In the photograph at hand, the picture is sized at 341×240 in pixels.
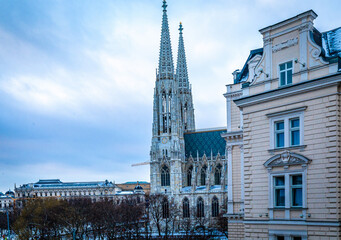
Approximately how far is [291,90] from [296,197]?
5458 mm

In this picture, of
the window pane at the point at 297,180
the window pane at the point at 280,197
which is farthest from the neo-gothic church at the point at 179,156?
the window pane at the point at 297,180

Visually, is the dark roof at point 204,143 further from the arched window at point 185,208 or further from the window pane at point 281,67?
the window pane at point 281,67

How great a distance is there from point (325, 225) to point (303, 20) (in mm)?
10325

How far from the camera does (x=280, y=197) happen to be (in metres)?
20.8

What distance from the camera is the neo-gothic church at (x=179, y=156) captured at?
96.9 m

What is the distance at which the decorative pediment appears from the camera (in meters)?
19.6

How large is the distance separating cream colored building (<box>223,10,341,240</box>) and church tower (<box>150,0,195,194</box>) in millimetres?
77191

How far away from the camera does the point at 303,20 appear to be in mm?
20688

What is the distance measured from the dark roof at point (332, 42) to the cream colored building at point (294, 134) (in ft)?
0.17

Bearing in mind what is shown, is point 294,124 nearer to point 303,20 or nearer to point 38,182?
→ point 303,20

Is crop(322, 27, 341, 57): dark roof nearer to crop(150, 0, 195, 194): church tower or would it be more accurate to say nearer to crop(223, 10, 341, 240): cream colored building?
crop(223, 10, 341, 240): cream colored building

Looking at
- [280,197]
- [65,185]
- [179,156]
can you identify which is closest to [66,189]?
[65,185]

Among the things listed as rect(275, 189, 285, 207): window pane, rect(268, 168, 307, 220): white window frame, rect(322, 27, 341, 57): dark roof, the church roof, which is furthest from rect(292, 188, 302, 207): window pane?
the church roof

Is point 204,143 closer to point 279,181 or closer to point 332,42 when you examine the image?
point 332,42
